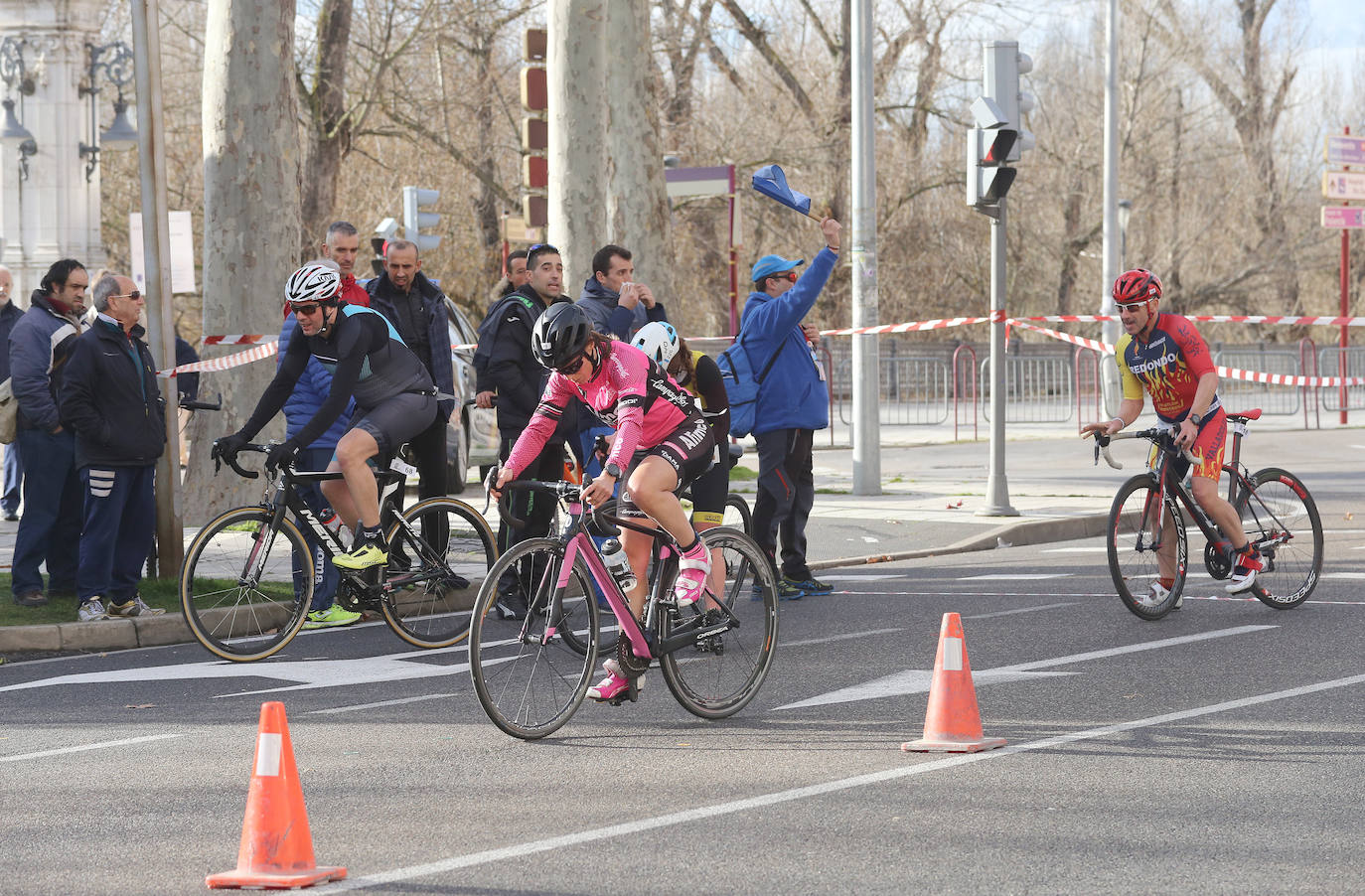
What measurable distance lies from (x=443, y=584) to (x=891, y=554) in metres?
4.71

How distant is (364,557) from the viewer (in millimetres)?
9445

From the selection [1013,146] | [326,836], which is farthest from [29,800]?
[1013,146]

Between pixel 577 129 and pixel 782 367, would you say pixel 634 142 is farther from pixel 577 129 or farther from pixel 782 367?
pixel 782 367

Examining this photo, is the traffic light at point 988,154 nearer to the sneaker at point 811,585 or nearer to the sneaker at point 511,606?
the sneaker at point 811,585

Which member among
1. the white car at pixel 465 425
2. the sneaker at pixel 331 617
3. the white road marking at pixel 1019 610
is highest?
the white car at pixel 465 425

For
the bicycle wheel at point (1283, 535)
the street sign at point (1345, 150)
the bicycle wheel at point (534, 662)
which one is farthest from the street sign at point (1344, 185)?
the bicycle wheel at point (534, 662)

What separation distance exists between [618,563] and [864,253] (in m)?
10.1

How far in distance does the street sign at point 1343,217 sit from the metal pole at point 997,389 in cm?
1715

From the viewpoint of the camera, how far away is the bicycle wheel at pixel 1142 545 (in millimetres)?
9945

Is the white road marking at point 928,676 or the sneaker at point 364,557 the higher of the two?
the sneaker at point 364,557

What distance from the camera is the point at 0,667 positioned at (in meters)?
9.48

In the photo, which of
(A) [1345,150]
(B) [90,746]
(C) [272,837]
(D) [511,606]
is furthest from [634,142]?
(A) [1345,150]

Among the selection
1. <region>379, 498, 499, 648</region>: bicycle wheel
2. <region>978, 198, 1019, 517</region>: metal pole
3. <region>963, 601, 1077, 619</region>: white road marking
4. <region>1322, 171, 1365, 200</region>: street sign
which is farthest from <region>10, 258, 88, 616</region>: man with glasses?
<region>1322, 171, 1365, 200</region>: street sign

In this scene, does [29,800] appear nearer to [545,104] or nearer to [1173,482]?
[1173,482]
